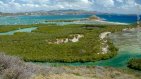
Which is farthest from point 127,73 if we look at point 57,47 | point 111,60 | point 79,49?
point 57,47

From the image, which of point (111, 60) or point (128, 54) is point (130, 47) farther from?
point (111, 60)

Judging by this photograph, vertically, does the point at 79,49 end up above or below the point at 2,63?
below

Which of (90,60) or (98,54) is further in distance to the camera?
(98,54)

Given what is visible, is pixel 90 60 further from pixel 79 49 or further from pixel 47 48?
pixel 47 48

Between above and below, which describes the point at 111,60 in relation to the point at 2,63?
below

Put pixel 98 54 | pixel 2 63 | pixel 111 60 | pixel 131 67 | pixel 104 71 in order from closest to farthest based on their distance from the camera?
pixel 2 63 → pixel 104 71 → pixel 131 67 → pixel 111 60 → pixel 98 54

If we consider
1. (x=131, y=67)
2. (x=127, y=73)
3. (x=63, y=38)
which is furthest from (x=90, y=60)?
(x=63, y=38)

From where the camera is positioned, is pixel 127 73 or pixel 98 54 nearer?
pixel 127 73

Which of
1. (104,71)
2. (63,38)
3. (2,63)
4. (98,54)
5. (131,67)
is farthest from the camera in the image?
(63,38)

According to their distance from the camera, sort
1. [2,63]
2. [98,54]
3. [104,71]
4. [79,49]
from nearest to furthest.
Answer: [2,63] < [104,71] < [98,54] < [79,49]
